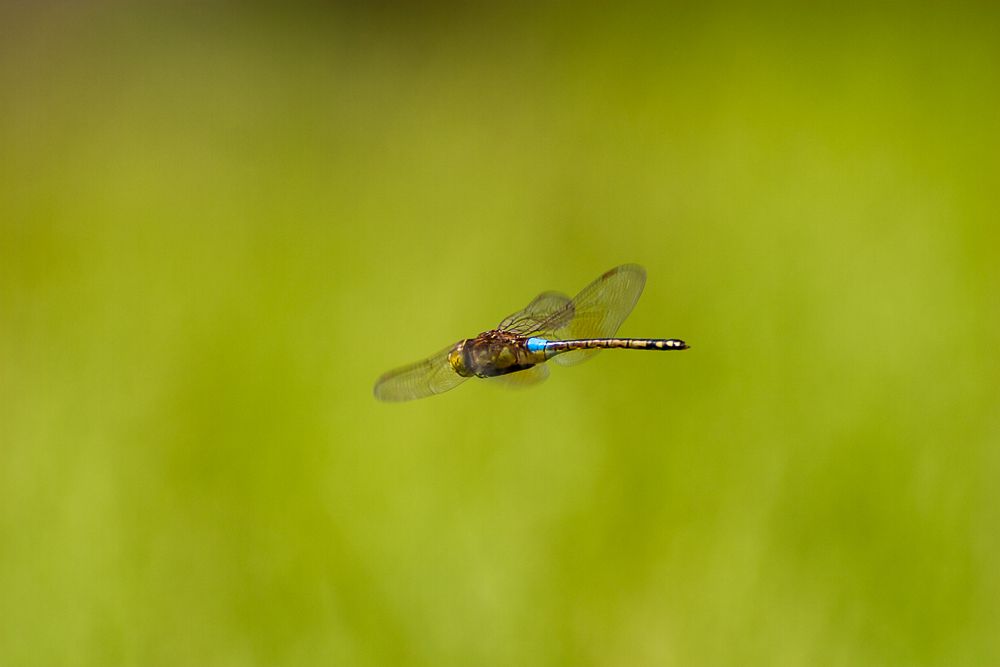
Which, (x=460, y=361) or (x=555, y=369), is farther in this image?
(x=555, y=369)

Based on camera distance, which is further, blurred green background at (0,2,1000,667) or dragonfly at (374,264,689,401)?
blurred green background at (0,2,1000,667)

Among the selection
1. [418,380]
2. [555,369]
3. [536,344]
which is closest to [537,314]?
[536,344]

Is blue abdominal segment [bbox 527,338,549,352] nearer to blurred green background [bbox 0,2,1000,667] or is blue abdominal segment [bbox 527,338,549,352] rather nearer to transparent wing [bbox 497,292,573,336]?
transparent wing [bbox 497,292,573,336]

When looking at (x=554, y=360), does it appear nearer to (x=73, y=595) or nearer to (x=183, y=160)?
(x=73, y=595)

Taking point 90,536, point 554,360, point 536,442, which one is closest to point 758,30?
point 536,442

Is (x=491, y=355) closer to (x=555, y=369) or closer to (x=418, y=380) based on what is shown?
(x=418, y=380)

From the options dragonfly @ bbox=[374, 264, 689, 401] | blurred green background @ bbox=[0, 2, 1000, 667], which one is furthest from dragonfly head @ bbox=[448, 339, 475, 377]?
blurred green background @ bbox=[0, 2, 1000, 667]
